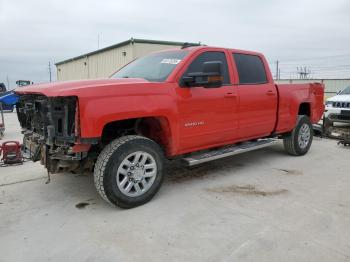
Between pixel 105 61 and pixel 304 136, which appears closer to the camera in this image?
pixel 304 136

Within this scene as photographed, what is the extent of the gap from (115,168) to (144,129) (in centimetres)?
95

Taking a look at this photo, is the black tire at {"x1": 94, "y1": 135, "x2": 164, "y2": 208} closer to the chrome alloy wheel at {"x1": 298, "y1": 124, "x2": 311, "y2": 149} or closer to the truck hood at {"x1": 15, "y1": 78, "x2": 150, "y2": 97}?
the truck hood at {"x1": 15, "y1": 78, "x2": 150, "y2": 97}

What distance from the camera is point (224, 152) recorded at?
4996 mm

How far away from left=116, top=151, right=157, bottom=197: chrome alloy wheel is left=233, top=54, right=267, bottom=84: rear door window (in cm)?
214

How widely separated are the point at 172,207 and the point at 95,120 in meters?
1.37

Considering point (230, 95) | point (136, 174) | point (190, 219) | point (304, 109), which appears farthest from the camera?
point (304, 109)

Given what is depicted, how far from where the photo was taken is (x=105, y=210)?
3.90 metres

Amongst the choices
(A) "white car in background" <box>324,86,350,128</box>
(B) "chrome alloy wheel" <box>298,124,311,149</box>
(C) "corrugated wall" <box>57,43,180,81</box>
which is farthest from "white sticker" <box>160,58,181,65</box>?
(C) "corrugated wall" <box>57,43,180,81</box>

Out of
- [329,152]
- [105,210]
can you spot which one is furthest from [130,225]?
[329,152]

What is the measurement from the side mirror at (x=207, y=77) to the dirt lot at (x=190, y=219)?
1439 millimetres

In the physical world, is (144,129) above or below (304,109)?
below

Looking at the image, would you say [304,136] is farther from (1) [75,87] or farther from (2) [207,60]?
(1) [75,87]

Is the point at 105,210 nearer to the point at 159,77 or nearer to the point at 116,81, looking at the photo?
the point at 116,81

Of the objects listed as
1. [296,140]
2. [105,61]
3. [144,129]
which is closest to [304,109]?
[296,140]
